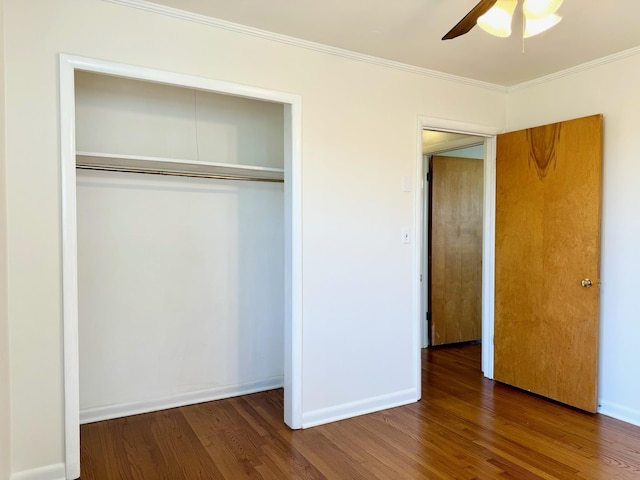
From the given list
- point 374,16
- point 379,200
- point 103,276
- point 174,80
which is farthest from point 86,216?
point 374,16

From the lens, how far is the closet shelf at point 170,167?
8.86 ft

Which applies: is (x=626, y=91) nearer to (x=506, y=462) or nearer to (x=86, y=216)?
(x=506, y=462)

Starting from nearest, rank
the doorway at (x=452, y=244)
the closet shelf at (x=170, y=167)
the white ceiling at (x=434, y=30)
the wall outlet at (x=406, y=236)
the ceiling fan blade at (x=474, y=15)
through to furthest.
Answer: the ceiling fan blade at (x=474, y=15) → the white ceiling at (x=434, y=30) → the closet shelf at (x=170, y=167) → the wall outlet at (x=406, y=236) → the doorway at (x=452, y=244)

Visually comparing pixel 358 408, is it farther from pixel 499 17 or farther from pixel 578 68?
pixel 578 68

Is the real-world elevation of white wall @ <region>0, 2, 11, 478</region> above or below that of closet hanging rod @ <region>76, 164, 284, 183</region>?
below

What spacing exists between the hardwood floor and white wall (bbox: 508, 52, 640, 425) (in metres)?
0.26

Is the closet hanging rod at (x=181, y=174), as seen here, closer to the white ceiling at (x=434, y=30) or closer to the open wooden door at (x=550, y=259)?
the white ceiling at (x=434, y=30)

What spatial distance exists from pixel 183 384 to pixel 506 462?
2.16 metres

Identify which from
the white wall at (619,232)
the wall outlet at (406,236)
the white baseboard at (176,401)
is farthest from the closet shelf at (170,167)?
the white wall at (619,232)

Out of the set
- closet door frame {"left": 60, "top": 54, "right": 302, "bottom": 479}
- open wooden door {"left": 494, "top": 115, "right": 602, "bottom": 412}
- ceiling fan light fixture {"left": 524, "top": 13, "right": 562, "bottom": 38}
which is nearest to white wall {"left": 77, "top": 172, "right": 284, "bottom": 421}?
closet door frame {"left": 60, "top": 54, "right": 302, "bottom": 479}

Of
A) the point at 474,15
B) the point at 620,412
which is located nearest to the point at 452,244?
the point at 620,412

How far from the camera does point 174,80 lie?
2.49 m

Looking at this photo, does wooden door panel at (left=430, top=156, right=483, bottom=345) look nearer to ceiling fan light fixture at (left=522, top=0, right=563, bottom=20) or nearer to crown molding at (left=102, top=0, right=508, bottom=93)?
crown molding at (left=102, top=0, right=508, bottom=93)

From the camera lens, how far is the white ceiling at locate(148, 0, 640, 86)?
7.82 feet
